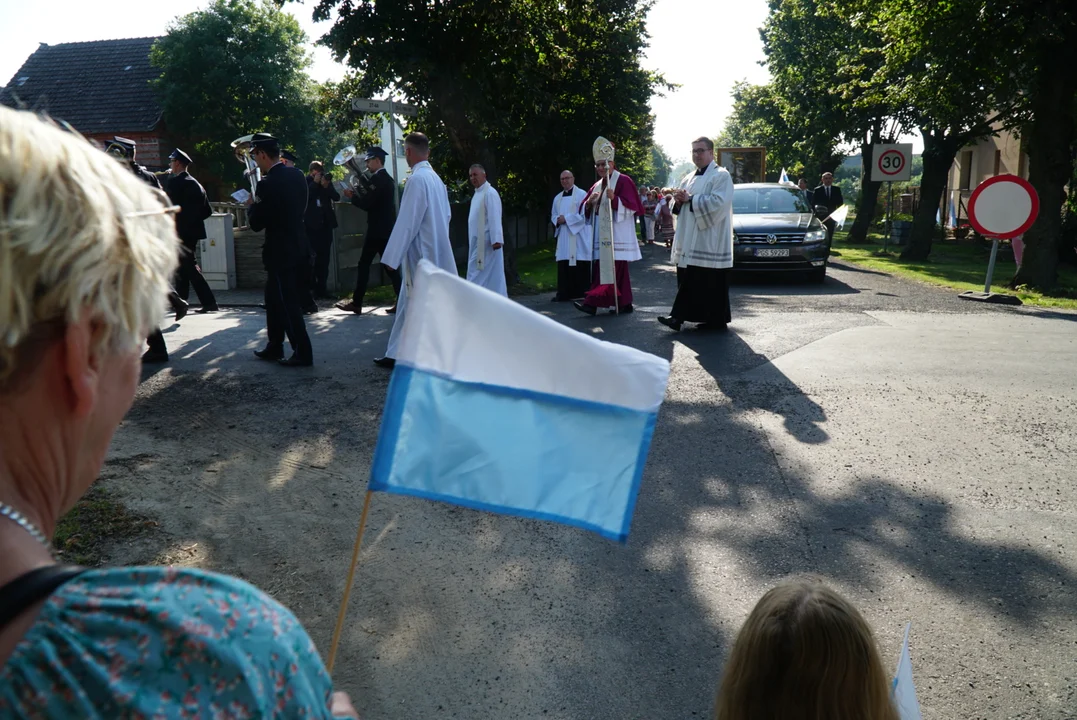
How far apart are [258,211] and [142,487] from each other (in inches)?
154

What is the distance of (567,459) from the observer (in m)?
2.23

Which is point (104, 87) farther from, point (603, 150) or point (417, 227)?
point (417, 227)

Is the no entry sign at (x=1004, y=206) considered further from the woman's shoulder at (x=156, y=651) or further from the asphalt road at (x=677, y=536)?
the woman's shoulder at (x=156, y=651)

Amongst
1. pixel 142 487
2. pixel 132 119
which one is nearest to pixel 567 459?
pixel 142 487

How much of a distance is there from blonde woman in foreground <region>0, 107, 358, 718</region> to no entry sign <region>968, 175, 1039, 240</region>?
46.0 ft

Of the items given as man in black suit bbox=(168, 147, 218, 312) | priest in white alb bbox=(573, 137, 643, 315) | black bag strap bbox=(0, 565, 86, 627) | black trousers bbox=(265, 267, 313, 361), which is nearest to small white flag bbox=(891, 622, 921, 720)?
black bag strap bbox=(0, 565, 86, 627)

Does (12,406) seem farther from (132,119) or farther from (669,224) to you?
(132,119)

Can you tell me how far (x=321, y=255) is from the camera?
567 inches

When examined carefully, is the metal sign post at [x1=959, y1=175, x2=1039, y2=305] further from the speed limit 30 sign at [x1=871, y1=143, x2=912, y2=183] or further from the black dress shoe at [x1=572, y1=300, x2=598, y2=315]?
the speed limit 30 sign at [x1=871, y1=143, x2=912, y2=183]

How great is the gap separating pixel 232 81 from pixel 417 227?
123 feet

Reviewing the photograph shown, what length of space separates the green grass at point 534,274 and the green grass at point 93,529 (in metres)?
10.4

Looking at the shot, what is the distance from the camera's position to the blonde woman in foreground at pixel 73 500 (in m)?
0.84

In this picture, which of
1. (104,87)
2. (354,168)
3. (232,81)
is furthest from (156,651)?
(104,87)

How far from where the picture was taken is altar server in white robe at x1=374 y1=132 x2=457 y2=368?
8469 millimetres
